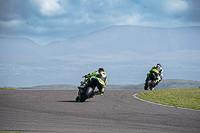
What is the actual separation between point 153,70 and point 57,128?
22.5 metres

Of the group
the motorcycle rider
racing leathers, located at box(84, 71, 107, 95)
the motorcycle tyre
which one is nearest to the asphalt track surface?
the motorcycle tyre

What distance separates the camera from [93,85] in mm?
17703

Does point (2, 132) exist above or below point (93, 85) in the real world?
below

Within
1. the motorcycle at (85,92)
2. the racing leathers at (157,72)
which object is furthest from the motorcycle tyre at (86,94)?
the racing leathers at (157,72)

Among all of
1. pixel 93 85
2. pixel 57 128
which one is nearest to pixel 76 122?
pixel 57 128

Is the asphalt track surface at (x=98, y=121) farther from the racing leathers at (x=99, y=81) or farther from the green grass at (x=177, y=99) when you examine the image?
the racing leathers at (x=99, y=81)

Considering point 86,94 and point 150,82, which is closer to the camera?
point 86,94

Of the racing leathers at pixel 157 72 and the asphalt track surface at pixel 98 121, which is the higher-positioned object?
the racing leathers at pixel 157 72

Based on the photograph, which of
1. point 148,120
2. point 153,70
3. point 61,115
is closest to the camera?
point 148,120

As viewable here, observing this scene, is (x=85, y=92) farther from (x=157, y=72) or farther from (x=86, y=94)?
(x=157, y=72)

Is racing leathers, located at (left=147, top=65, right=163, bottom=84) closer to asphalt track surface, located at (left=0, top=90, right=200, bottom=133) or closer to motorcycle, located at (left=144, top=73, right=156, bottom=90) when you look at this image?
motorcycle, located at (left=144, top=73, right=156, bottom=90)

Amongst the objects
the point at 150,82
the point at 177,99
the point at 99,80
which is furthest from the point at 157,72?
the point at 99,80

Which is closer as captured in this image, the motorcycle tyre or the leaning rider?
the motorcycle tyre

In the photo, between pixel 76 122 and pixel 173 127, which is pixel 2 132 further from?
pixel 173 127
